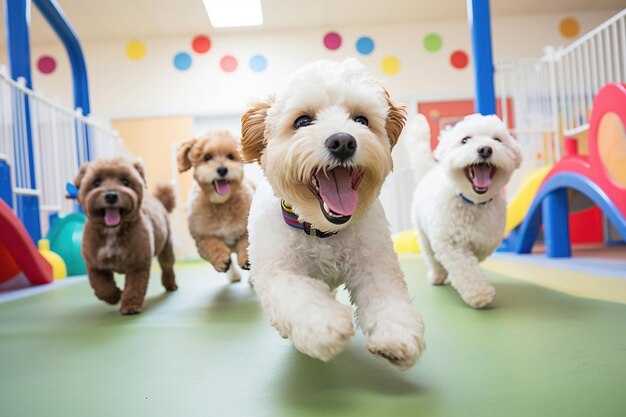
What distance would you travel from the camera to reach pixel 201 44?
321 inches

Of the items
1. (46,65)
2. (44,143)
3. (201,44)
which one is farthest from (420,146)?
(46,65)

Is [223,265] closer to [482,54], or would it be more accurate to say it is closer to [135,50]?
[482,54]

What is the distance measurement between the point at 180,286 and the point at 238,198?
0.98 m

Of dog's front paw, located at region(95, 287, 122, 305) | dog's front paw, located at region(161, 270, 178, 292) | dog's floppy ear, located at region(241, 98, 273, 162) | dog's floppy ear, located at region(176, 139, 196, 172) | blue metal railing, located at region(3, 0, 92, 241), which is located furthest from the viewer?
blue metal railing, located at region(3, 0, 92, 241)

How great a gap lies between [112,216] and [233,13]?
17.7 ft

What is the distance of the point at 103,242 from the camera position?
2848mm

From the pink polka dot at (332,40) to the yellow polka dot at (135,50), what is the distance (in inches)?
119

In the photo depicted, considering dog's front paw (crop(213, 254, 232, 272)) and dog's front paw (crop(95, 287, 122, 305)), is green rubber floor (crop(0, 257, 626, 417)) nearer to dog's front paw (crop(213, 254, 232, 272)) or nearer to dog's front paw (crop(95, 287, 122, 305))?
dog's front paw (crop(95, 287, 122, 305))

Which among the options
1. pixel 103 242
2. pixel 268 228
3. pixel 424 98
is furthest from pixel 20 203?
pixel 424 98

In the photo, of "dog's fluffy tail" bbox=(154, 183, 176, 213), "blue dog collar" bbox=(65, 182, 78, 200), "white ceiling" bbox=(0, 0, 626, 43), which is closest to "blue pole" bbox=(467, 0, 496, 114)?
"dog's fluffy tail" bbox=(154, 183, 176, 213)

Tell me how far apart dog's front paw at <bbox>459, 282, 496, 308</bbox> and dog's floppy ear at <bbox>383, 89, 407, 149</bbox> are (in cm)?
104

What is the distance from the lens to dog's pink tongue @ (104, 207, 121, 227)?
2.75 m

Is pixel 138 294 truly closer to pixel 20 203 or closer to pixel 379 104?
pixel 379 104

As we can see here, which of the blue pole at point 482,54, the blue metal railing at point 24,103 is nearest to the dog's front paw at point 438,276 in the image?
the blue pole at point 482,54
